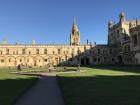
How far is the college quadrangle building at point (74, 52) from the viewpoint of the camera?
95875mm

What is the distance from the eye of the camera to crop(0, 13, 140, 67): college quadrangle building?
9588cm

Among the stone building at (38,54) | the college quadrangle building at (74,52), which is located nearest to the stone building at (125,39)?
the college quadrangle building at (74,52)

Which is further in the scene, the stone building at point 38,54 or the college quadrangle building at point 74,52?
the stone building at point 38,54

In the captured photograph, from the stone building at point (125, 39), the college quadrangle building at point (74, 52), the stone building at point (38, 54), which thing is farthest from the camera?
the stone building at point (38, 54)

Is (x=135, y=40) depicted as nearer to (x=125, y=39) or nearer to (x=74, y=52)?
(x=125, y=39)

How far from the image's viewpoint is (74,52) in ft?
333

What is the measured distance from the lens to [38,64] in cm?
9850

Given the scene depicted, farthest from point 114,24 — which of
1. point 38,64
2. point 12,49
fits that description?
point 12,49

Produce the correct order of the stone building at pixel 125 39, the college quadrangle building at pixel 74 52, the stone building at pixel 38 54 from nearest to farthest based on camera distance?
the stone building at pixel 125 39 < the college quadrangle building at pixel 74 52 < the stone building at pixel 38 54

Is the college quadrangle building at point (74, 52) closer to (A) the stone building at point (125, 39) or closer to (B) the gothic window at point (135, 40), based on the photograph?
(A) the stone building at point (125, 39)

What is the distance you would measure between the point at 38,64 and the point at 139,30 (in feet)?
122

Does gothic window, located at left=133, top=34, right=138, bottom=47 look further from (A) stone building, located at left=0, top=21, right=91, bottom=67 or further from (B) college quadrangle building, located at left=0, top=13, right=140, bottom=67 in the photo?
(A) stone building, located at left=0, top=21, right=91, bottom=67

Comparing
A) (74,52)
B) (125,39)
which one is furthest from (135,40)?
(74,52)

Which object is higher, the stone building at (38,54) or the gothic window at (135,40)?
the gothic window at (135,40)
